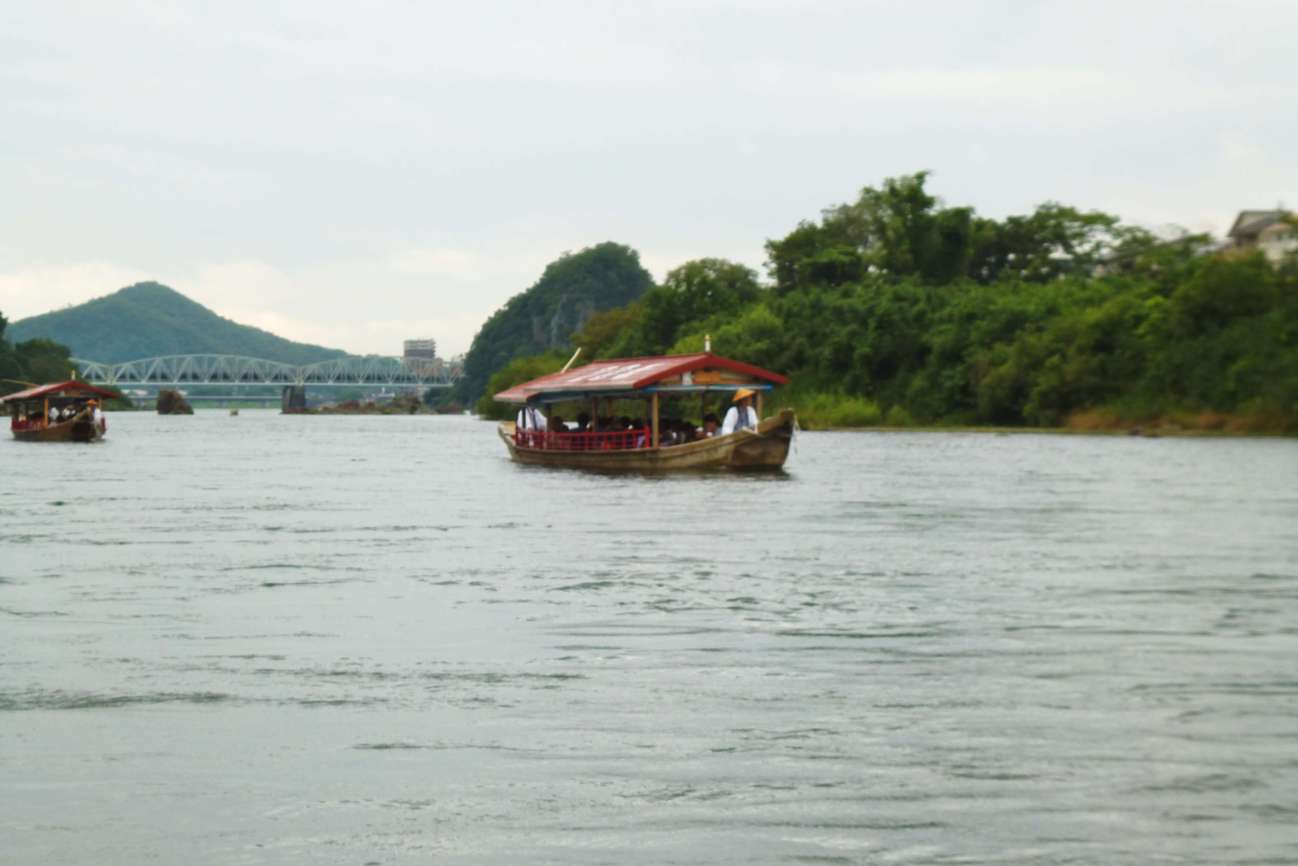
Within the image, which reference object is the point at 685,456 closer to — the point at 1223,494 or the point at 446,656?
the point at 1223,494

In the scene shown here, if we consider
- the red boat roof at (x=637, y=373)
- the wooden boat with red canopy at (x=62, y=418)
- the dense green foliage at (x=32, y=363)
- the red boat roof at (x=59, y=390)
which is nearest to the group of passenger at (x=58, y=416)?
the wooden boat with red canopy at (x=62, y=418)

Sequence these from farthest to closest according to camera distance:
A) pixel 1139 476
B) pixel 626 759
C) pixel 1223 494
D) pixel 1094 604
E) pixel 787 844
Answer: pixel 1139 476, pixel 1223 494, pixel 1094 604, pixel 626 759, pixel 787 844

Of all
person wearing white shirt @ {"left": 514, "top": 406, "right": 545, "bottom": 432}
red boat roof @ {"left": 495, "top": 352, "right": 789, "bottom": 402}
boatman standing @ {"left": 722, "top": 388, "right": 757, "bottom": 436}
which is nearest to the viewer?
red boat roof @ {"left": 495, "top": 352, "right": 789, "bottom": 402}

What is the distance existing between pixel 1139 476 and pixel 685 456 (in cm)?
973

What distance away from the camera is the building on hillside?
286ft

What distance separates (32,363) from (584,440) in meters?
118

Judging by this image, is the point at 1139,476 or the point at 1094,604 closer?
the point at 1094,604

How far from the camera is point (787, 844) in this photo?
6.16 m

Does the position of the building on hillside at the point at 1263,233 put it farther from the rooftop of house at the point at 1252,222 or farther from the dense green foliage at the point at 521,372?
the dense green foliage at the point at 521,372

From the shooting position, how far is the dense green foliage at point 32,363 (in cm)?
14062

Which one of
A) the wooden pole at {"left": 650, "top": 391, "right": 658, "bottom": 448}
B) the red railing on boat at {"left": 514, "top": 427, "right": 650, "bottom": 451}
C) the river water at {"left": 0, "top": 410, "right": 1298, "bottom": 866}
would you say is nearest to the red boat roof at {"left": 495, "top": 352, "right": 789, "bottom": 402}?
the wooden pole at {"left": 650, "top": 391, "right": 658, "bottom": 448}

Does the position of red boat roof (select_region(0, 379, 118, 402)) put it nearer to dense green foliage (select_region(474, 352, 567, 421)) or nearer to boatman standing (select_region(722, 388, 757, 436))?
boatman standing (select_region(722, 388, 757, 436))

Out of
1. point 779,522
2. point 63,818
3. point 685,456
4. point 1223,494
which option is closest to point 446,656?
point 63,818

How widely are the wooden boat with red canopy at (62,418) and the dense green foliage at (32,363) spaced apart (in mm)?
68081
